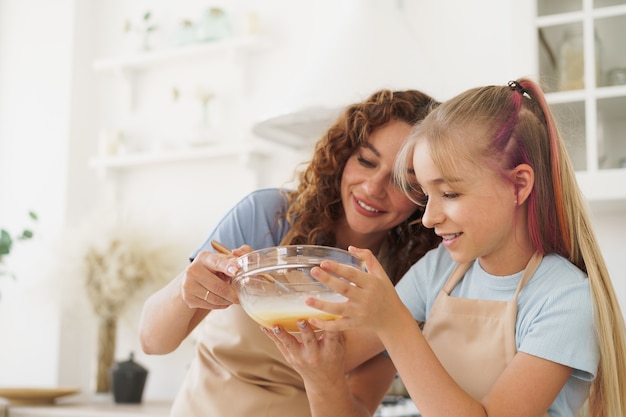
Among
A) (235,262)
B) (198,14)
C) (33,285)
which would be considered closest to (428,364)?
(235,262)

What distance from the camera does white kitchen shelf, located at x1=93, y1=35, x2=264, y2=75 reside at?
3025 millimetres

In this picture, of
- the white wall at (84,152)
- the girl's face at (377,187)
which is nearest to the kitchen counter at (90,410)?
the white wall at (84,152)

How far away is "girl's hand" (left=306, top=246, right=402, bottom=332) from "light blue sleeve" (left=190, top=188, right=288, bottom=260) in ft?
1.82

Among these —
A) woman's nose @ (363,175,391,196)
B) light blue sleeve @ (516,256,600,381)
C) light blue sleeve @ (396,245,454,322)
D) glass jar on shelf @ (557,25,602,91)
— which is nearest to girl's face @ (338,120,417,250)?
woman's nose @ (363,175,391,196)

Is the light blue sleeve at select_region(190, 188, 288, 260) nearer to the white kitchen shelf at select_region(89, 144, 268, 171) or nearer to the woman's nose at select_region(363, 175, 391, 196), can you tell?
the woman's nose at select_region(363, 175, 391, 196)

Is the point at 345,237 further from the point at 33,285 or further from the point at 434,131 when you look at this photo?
the point at 33,285

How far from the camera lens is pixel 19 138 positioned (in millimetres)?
3467

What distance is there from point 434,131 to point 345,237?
49 cm

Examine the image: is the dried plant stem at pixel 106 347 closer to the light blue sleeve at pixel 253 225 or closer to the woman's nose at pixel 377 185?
the light blue sleeve at pixel 253 225

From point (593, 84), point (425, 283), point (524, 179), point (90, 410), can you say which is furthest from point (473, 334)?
point (90, 410)

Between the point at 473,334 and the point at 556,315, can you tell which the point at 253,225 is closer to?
the point at 473,334

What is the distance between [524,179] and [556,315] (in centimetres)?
22

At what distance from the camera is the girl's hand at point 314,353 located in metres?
1.20

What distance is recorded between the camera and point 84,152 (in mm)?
3420
